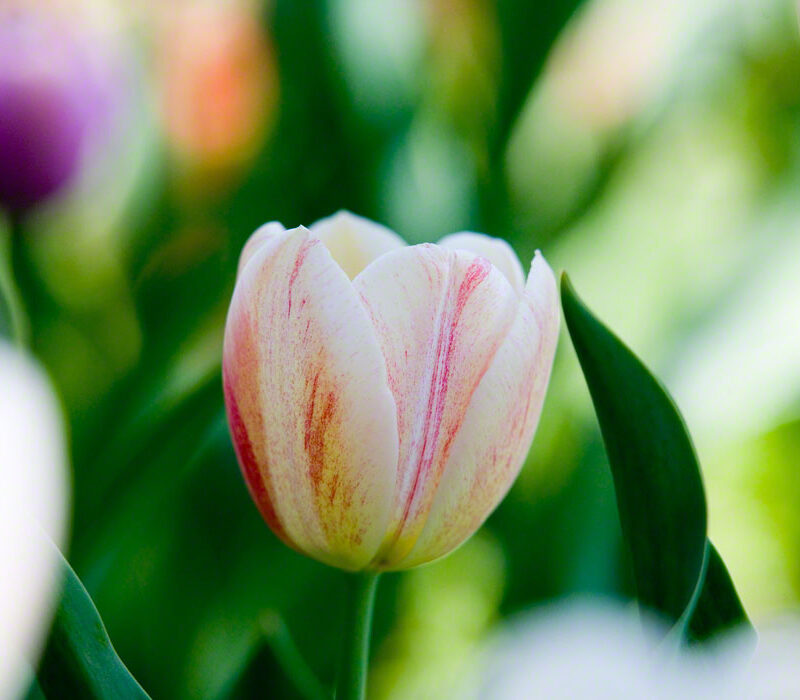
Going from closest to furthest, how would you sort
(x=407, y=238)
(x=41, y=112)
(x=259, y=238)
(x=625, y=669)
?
1. (x=625, y=669)
2. (x=259, y=238)
3. (x=41, y=112)
4. (x=407, y=238)

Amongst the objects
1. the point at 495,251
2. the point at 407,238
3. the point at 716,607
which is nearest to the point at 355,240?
the point at 495,251

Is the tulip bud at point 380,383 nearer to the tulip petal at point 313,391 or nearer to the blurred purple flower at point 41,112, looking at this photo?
the tulip petal at point 313,391

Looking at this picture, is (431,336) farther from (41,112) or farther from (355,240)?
(41,112)

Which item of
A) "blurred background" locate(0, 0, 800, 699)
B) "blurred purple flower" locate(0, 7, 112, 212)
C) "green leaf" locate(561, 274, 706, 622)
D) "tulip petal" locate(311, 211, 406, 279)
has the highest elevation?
"blurred purple flower" locate(0, 7, 112, 212)

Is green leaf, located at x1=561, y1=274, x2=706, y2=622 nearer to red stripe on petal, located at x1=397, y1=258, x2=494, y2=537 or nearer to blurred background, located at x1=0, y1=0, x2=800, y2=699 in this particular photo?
red stripe on petal, located at x1=397, y1=258, x2=494, y2=537

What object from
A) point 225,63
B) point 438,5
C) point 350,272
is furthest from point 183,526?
point 438,5

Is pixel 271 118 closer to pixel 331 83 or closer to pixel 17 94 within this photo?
pixel 331 83

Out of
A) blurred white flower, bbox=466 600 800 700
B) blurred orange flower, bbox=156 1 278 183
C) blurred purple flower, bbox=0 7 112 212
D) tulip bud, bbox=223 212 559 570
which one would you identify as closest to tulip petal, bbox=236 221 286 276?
tulip bud, bbox=223 212 559 570
